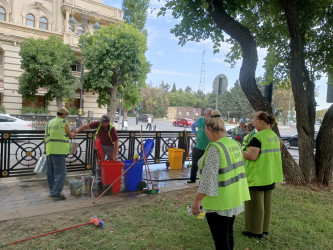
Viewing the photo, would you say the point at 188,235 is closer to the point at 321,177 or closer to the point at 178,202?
the point at 178,202

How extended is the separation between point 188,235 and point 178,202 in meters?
1.51

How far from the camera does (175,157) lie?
857 cm

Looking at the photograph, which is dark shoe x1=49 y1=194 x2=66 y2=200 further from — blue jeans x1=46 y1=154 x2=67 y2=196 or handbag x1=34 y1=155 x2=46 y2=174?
handbag x1=34 y1=155 x2=46 y2=174

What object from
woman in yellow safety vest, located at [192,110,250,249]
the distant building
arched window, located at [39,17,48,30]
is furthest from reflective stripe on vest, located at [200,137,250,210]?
the distant building

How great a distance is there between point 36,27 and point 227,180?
96.6 feet

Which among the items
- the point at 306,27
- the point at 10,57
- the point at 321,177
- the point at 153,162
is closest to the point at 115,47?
the point at 10,57

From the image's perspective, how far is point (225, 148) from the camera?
257 cm

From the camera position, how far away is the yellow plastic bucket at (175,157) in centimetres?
855

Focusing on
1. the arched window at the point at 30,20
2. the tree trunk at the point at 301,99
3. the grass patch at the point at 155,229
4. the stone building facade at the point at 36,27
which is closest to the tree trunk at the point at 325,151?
the tree trunk at the point at 301,99

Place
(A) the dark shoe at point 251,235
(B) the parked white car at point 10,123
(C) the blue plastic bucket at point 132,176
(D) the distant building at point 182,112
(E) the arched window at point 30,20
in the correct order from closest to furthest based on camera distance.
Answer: (A) the dark shoe at point 251,235 → (C) the blue plastic bucket at point 132,176 → (B) the parked white car at point 10,123 → (E) the arched window at point 30,20 → (D) the distant building at point 182,112

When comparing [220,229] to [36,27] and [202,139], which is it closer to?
[202,139]

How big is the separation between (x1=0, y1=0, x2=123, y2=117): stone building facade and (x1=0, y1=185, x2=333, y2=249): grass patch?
23564 mm

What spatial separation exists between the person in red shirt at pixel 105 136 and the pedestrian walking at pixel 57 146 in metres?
0.71

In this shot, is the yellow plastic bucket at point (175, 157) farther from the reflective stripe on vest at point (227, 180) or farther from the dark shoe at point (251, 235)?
the reflective stripe on vest at point (227, 180)
